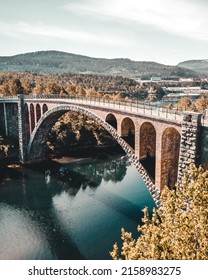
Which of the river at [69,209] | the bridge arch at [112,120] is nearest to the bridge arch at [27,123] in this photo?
the river at [69,209]

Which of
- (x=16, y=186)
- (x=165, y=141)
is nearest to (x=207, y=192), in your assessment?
(x=165, y=141)

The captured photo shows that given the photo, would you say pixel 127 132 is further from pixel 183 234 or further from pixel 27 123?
pixel 27 123

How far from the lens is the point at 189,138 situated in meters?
24.2

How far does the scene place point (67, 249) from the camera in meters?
34.5

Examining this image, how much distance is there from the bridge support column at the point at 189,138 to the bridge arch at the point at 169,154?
339 centimetres

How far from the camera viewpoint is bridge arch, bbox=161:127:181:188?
2820cm

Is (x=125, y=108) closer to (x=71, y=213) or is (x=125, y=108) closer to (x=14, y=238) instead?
(x=71, y=213)

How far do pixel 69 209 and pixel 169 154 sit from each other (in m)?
20.6

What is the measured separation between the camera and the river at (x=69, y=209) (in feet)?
113

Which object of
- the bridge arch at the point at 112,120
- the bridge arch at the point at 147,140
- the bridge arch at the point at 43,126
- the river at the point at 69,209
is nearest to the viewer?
the bridge arch at the point at 147,140

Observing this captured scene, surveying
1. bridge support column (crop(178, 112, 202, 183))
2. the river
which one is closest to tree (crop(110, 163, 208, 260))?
bridge support column (crop(178, 112, 202, 183))

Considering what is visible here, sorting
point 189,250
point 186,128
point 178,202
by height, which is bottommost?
point 189,250

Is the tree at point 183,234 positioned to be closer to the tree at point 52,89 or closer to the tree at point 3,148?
the tree at point 3,148

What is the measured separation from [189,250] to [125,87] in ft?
538
